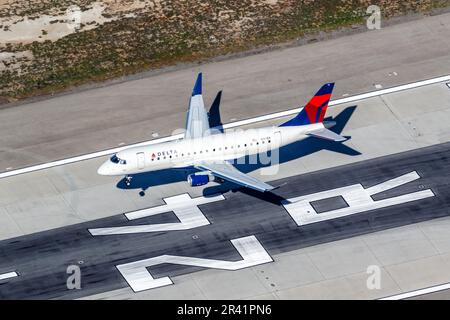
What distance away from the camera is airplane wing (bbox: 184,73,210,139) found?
355 ft

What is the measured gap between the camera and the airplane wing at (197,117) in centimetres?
10825

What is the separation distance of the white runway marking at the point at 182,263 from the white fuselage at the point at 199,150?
28.2 ft

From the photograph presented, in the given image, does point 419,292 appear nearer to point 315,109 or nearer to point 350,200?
point 350,200

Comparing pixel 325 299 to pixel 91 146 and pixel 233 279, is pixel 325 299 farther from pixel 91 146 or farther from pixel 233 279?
pixel 91 146

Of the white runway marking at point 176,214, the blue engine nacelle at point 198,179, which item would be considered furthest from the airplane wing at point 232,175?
the white runway marking at point 176,214

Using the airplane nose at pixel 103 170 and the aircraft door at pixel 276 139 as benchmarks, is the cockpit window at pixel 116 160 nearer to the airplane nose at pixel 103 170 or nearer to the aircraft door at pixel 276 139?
the airplane nose at pixel 103 170

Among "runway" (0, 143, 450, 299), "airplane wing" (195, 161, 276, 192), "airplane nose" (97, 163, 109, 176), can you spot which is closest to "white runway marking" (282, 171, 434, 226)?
"runway" (0, 143, 450, 299)

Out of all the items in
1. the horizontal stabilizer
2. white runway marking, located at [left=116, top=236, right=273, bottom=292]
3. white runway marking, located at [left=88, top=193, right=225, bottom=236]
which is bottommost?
white runway marking, located at [left=116, top=236, right=273, bottom=292]

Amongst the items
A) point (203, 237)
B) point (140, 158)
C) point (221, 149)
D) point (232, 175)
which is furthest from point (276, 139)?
point (140, 158)

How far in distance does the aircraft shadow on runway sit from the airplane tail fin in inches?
174

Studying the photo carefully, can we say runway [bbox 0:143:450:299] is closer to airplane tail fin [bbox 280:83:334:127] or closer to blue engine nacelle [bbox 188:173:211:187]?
blue engine nacelle [bbox 188:173:211:187]

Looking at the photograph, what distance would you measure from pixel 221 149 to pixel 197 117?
221 inches

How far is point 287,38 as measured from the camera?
409 feet
